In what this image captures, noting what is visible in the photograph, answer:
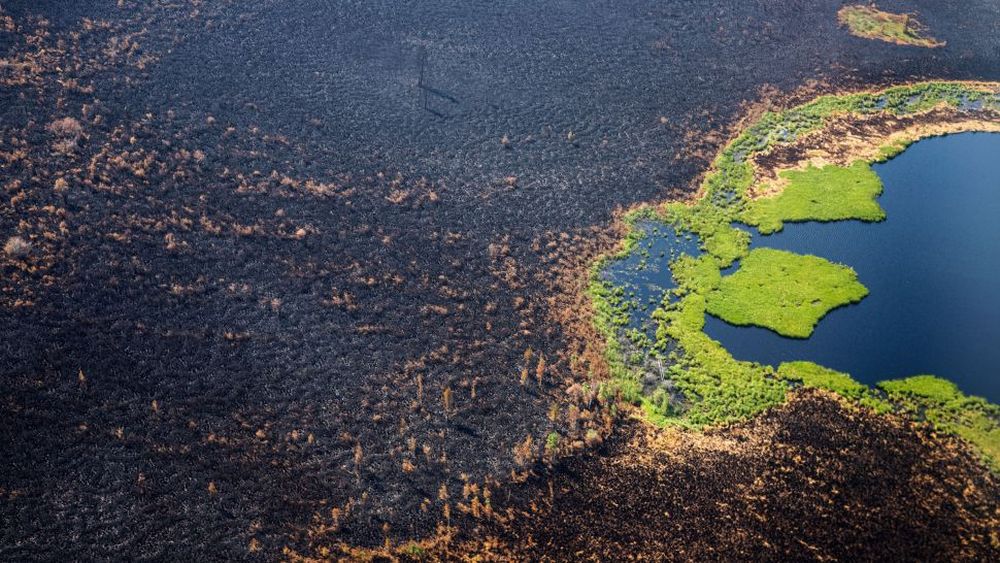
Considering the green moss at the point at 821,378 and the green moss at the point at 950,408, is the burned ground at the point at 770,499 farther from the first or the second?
the green moss at the point at 821,378

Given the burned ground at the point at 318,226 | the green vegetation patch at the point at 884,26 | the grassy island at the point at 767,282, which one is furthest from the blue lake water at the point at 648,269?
the green vegetation patch at the point at 884,26

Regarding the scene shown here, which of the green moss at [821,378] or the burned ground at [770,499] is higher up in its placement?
the green moss at [821,378]

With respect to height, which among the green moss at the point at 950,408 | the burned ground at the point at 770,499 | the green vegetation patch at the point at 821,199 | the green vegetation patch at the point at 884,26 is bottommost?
the burned ground at the point at 770,499

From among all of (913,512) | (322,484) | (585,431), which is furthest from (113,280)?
(913,512)

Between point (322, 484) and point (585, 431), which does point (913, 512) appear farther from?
point (322, 484)

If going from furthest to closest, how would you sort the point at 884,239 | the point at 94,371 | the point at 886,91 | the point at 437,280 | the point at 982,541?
1. the point at 886,91
2. the point at 884,239
3. the point at 437,280
4. the point at 94,371
5. the point at 982,541

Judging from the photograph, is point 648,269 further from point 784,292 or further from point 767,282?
point 784,292

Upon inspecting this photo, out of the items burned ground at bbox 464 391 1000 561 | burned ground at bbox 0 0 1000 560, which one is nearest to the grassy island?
burned ground at bbox 464 391 1000 561
